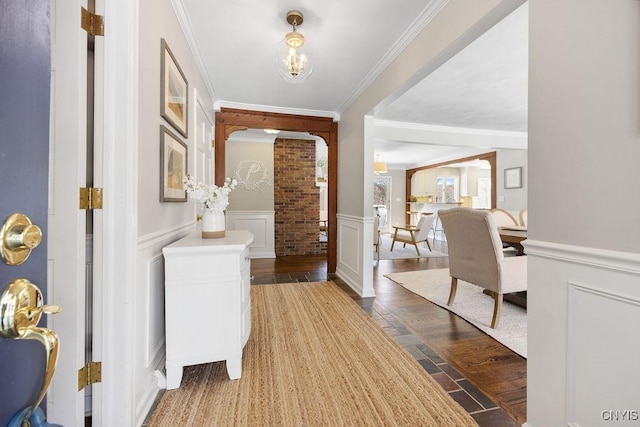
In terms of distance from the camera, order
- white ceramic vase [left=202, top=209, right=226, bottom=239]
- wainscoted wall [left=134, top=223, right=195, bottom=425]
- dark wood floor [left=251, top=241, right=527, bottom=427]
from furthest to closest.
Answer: white ceramic vase [left=202, top=209, right=226, bottom=239] → dark wood floor [left=251, top=241, right=527, bottom=427] → wainscoted wall [left=134, top=223, right=195, bottom=425]

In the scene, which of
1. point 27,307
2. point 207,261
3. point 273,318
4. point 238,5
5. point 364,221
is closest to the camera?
point 27,307

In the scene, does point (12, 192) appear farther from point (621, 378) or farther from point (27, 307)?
point (621, 378)

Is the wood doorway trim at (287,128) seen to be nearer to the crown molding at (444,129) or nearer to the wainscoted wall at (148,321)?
the crown molding at (444,129)

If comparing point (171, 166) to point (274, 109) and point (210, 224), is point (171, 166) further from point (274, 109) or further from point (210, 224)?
point (274, 109)

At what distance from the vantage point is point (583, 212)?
1.04 meters

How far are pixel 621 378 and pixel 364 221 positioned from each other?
2386 millimetres

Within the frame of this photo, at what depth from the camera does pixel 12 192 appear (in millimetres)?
399

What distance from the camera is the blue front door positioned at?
38 cm

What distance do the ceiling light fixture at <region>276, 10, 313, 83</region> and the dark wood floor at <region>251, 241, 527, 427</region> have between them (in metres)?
2.24

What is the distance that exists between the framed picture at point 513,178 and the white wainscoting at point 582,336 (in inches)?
215

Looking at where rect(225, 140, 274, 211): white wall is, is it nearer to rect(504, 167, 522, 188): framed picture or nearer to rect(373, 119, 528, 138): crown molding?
rect(373, 119, 528, 138): crown molding

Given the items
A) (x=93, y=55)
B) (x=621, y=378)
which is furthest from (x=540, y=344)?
(x=93, y=55)

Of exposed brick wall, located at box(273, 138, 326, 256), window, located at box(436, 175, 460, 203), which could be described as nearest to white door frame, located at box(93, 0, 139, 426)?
exposed brick wall, located at box(273, 138, 326, 256)

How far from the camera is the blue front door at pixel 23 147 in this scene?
38cm
